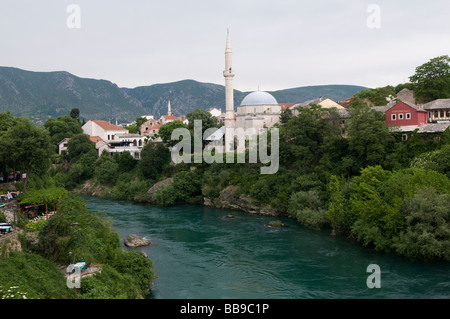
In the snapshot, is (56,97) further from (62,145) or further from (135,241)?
(135,241)

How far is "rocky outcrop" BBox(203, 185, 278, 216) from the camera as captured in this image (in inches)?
1545

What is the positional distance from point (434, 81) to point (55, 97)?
15149cm

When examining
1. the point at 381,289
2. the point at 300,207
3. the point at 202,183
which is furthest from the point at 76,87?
the point at 381,289

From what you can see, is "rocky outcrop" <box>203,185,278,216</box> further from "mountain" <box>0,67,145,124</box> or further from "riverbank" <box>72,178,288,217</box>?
"mountain" <box>0,67,145,124</box>

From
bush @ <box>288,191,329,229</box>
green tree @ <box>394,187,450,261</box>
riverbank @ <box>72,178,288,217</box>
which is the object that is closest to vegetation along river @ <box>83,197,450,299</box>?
green tree @ <box>394,187,450,261</box>

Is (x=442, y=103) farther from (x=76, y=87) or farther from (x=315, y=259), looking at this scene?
(x=76, y=87)

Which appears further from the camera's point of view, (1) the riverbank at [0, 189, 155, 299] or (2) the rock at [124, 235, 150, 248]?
(2) the rock at [124, 235, 150, 248]

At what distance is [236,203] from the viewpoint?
41.9m

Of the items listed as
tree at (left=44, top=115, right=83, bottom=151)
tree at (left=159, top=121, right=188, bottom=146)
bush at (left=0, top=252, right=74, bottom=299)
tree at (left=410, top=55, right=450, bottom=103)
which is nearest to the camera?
bush at (left=0, top=252, right=74, bottom=299)

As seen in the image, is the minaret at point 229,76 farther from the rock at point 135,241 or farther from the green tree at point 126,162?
the rock at point 135,241

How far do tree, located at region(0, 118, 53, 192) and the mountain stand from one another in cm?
12286

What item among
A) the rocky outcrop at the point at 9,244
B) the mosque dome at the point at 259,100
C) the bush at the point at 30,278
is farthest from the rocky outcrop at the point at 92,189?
the bush at the point at 30,278

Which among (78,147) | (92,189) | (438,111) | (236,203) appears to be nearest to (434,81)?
(438,111)

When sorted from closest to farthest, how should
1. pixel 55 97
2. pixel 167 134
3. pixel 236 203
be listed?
pixel 236 203 → pixel 167 134 → pixel 55 97
